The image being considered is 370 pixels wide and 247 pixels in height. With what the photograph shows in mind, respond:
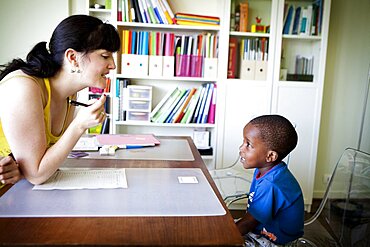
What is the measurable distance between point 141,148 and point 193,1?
1628 mm

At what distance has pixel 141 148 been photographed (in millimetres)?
1645

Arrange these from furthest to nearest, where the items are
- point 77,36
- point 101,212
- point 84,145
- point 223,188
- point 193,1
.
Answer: point 193,1 → point 223,188 → point 84,145 → point 77,36 → point 101,212

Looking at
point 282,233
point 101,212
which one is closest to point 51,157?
point 101,212

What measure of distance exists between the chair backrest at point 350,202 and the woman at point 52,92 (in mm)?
1000

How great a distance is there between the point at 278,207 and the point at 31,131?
33.8 inches

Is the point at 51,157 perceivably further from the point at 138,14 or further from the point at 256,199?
the point at 138,14

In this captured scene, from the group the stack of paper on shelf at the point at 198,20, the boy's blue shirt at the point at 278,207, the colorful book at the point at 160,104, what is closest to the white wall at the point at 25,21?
the stack of paper on shelf at the point at 198,20

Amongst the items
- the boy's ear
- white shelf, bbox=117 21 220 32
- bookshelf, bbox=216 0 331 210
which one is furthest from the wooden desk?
white shelf, bbox=117 21 220 32

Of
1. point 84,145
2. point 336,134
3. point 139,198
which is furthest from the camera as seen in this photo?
point 336,134

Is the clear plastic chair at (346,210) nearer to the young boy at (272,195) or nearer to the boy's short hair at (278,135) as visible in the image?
the young boy at (272,195)

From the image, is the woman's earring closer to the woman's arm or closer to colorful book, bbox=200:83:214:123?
the woman's arm

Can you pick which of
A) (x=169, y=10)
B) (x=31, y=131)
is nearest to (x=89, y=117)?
(x=31, y=131)

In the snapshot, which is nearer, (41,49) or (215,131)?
(41,49)

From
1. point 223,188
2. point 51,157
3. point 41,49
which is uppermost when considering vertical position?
point 41,49
